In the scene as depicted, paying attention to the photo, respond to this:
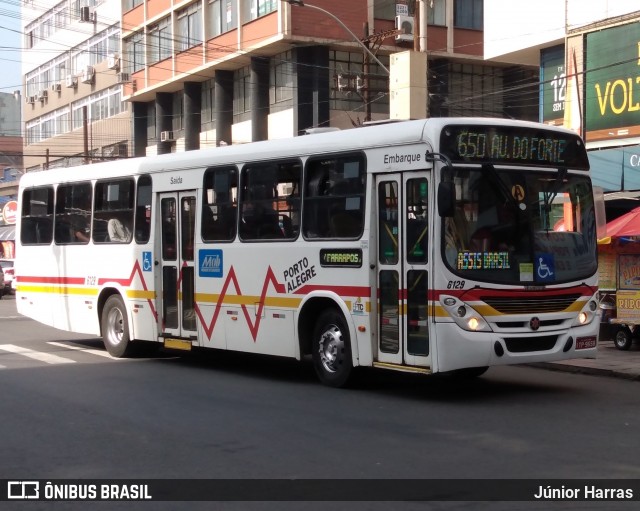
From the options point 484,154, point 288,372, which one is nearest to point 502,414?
point 484,154

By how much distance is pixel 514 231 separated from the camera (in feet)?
37.1

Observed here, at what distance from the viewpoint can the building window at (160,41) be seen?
149 ft

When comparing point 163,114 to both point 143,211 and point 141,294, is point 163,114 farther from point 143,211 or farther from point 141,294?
point 141,294

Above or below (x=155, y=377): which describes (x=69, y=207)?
above

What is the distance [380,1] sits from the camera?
39.0 m

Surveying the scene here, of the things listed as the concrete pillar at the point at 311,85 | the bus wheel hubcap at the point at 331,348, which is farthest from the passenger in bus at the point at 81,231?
the concrete pillar at the point at 311,85

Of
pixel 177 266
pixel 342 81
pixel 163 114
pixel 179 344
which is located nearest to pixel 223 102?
pixel 163 114

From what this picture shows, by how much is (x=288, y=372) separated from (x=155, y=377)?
6.42 feet

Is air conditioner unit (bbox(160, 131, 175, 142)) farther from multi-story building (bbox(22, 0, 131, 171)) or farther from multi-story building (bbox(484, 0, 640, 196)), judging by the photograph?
multi-story building (bbox(484, 0, 640, 196))

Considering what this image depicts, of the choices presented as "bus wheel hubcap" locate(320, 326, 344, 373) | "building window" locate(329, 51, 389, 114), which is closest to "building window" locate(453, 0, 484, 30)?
"building window" locate(329, 51, 389, 114)

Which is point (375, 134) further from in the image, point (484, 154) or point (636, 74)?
point (636, 74)

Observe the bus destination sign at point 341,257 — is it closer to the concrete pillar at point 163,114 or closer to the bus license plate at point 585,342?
the bus license plate at point 585,342

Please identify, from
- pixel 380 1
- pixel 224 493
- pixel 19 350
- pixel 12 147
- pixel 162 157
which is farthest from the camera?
pixel 12 147

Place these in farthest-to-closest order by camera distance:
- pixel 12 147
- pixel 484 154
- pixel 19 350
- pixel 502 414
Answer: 1. pixel 12 147
2. pixel 19 350
3. pixel 484 154
4. pixel 502 414
